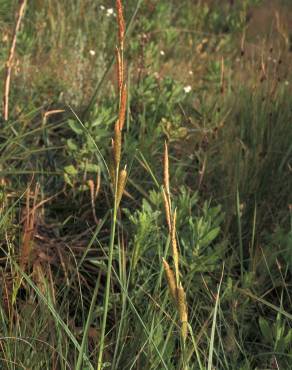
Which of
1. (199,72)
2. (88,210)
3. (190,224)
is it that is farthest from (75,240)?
(199,72)

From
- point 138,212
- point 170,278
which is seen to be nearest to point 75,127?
point 138,212

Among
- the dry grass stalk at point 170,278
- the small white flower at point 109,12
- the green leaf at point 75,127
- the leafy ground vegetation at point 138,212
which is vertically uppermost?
the small white flower at point 109,12

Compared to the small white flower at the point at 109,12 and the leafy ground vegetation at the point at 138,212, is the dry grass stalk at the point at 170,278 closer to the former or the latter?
the leafy ground vegetation at the point at 138,212

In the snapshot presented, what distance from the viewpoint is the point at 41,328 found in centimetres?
172

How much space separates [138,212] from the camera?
203 cm

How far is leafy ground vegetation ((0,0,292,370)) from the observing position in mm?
1662

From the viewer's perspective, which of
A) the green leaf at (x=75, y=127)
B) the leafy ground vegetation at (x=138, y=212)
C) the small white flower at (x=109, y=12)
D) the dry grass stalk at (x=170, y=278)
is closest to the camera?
the dry grass stalk at (x=170, y=278)

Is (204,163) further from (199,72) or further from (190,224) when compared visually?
(199,72)

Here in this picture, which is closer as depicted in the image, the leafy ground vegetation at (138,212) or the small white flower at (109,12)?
the leafy ground vegetation at (138,212)

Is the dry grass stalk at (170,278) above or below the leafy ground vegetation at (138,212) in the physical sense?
above

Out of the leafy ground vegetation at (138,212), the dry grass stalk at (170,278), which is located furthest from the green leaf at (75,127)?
the dry grass stalk at (170,278)

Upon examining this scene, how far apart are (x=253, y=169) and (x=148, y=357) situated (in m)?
1.17

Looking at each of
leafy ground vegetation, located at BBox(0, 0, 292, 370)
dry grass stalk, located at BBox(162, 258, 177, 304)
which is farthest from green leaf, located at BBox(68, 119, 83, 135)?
dry grass stalk, located at BBox(162, 258, 177, 304)

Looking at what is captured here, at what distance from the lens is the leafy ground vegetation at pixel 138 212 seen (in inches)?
65.4
